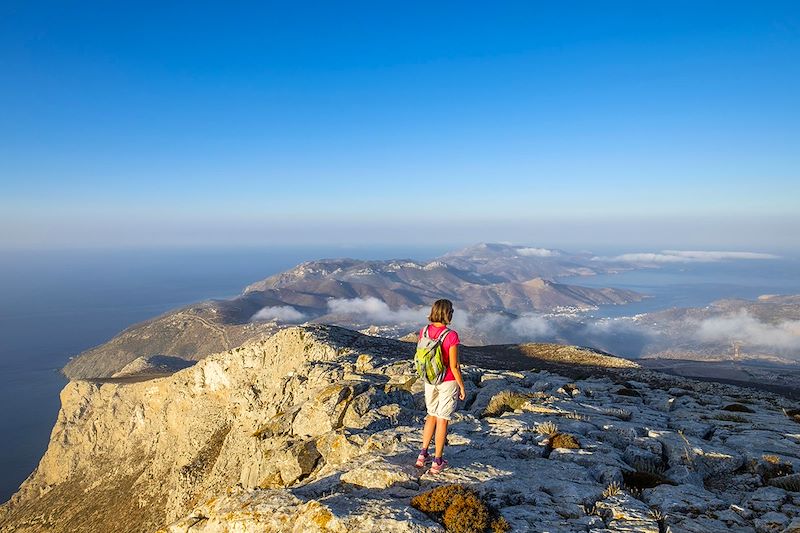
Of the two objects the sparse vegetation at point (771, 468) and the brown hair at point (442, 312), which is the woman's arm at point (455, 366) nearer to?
the brown hair at point (442, 312)

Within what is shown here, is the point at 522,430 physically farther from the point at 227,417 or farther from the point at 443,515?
the point at 227,417

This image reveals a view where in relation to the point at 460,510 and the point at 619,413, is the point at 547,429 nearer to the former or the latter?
the point at 619,413

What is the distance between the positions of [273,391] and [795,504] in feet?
97.9

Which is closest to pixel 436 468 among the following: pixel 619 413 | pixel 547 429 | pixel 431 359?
pixel 431 359

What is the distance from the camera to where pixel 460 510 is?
8.15 metres

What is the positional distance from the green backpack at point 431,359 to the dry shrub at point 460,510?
2.56m

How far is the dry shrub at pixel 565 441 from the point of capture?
13.4 m

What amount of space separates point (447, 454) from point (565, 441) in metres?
4.41

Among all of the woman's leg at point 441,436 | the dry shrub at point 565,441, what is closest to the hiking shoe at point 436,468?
the woman's leg at point 441,436

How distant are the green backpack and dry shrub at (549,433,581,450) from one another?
614 cm

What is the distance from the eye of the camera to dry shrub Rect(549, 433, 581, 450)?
44.1 feet

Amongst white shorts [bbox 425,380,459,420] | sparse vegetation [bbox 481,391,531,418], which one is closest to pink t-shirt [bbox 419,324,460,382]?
white shorts [bbox 425,380,459,420]

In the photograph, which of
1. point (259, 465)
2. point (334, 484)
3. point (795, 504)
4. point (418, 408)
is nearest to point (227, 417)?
point (259, 465)

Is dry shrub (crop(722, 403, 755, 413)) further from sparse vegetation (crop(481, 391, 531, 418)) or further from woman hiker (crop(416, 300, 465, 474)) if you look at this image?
woman hiker (crop(416, 300, 465, 474))
